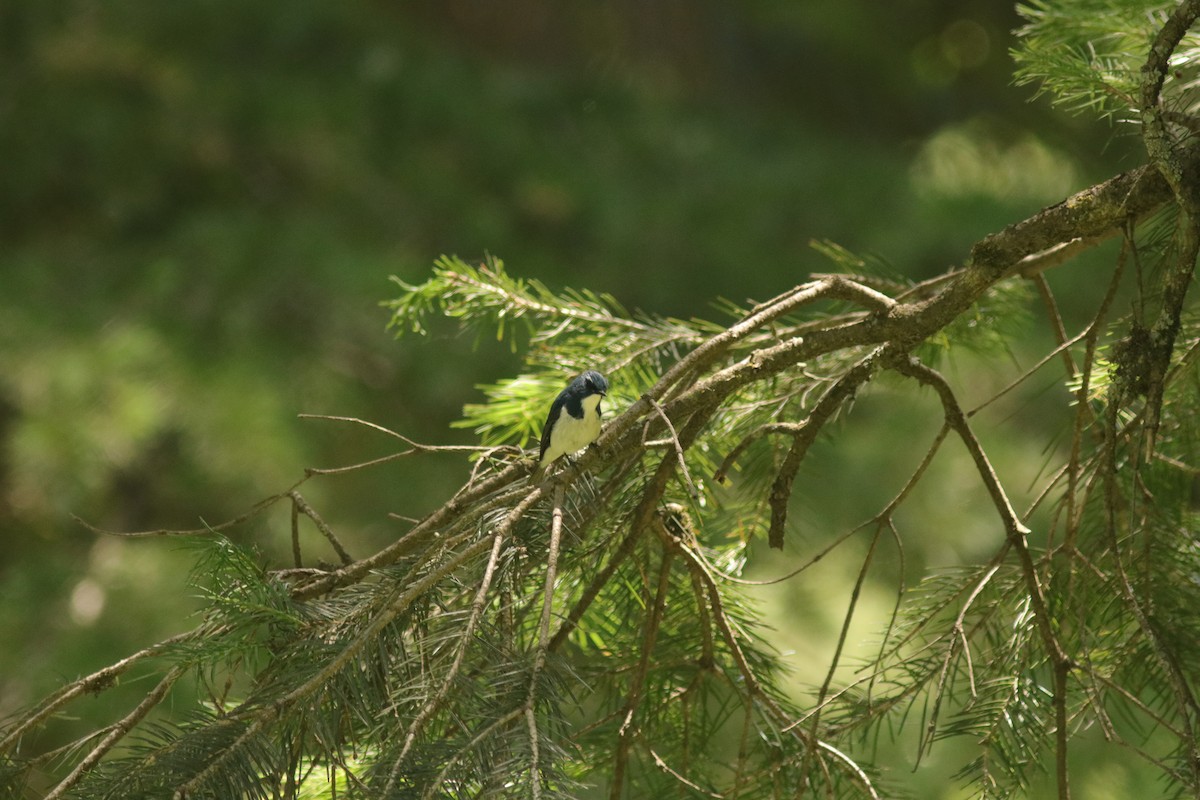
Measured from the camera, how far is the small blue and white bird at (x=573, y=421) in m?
1.00

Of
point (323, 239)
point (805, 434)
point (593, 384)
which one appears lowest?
point (805, 434)

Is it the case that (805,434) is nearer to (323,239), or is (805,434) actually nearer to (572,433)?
(572,433)

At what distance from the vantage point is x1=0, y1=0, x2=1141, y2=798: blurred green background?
8.97ft

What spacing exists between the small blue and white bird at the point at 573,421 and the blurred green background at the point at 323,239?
163 cm

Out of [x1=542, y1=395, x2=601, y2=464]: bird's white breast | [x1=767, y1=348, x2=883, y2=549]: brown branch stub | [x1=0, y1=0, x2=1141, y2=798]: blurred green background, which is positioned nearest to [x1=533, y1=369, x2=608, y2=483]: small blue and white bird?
[x1=542, y1=395, x2=601, y2=464]: bird's white breast

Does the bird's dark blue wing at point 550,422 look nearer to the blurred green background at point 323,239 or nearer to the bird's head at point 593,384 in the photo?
the bird's head at point 593,384

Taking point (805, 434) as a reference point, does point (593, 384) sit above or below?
above

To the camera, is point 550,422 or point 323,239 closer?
point 550,422

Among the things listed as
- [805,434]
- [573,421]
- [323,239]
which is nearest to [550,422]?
[573,421]

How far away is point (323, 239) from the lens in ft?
10.4

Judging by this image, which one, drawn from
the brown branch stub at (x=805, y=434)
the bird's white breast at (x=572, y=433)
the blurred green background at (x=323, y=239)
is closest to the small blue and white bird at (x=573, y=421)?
the bird's white breast at (x=572, y=433)

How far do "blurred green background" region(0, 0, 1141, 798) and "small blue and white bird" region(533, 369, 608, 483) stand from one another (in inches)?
64.2

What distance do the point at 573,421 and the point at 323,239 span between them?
2.29m

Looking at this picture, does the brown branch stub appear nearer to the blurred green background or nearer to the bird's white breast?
the bird's white breast
